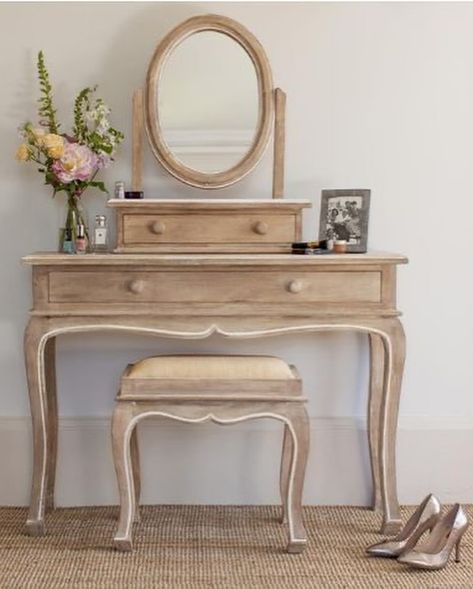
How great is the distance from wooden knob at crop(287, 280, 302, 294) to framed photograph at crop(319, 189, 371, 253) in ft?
0.85

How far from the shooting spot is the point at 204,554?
2709 mm

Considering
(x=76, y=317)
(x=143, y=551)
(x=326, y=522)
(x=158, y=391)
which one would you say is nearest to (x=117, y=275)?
(x=76, y=317)

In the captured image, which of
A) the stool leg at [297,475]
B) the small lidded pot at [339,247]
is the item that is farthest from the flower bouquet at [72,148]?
the stool leg at [297,475]

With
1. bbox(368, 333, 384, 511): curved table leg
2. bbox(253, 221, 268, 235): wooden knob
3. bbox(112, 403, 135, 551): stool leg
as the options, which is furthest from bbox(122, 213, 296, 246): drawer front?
bbox(112, 403, 135, 551): stool leg

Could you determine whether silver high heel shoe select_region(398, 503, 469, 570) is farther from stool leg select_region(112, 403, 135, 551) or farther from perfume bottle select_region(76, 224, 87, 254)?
perfume bottle select_region(76, 224, 87, 254)

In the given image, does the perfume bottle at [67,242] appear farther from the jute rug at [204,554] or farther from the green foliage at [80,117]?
the jute rug at [204,554]

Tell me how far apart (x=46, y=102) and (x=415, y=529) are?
67.3 inches

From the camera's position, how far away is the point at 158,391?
265cm

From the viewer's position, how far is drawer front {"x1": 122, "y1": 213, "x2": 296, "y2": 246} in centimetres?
295

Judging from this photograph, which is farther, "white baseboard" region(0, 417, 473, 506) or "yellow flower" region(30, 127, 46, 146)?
"white baseboard" region(0, 417, 473, 506)

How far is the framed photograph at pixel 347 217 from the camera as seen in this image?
290 centimetres

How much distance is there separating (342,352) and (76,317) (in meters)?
0.95

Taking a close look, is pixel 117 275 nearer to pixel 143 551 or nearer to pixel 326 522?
pixel 143 551

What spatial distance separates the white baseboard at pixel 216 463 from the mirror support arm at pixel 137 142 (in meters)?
0.81
